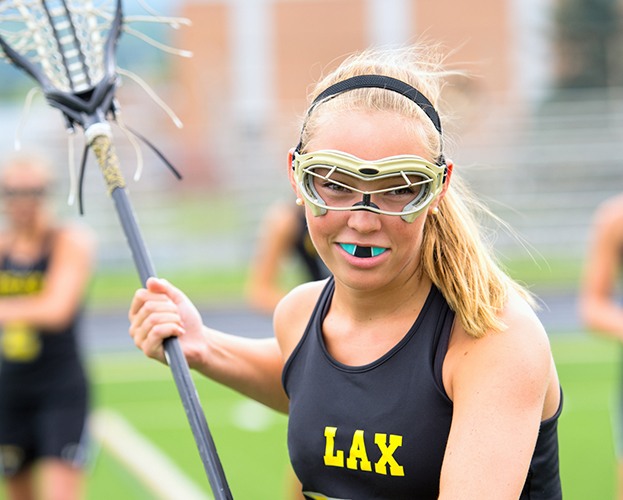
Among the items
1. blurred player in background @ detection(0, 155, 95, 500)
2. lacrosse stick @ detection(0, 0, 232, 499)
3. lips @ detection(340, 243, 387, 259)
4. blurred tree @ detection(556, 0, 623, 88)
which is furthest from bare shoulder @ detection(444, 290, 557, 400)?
blurred tree @ detection(556, 0, 623, 88)

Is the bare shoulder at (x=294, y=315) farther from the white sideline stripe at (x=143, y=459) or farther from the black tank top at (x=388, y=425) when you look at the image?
the white sideline stripe at (x=143, y=459)

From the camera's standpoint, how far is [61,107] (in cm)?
351

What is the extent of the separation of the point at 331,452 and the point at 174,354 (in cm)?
64

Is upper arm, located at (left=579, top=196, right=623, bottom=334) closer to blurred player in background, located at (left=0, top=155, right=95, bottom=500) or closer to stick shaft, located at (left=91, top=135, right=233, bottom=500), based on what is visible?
blurred player in background, located at (left=0, top=155, right=95, bottom=500)

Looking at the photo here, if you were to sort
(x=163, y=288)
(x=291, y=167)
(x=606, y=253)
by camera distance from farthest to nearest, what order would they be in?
(x=606, y=253), (x=163, y=288), (x=291, y=167)

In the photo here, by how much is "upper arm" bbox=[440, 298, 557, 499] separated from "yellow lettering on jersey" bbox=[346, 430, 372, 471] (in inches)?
8.4


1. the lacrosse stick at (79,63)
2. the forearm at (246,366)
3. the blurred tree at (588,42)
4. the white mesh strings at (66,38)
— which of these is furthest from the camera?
the blurred tree at (588,42)

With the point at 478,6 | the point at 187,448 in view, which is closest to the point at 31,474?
the point at 187,448

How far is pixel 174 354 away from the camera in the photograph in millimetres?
3131

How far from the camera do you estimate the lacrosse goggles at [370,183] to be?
2.52 meters

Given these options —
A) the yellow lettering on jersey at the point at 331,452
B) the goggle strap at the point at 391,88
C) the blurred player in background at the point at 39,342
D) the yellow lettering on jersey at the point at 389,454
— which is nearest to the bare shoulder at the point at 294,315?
the yellow lettering on jersey at the point at 331,452

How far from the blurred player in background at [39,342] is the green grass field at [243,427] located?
1.35m

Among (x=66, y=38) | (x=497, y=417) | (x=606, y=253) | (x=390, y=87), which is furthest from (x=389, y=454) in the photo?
(x=606, y=253)

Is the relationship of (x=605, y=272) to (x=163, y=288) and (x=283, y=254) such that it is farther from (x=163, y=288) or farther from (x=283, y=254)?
(x=163, y=288)
